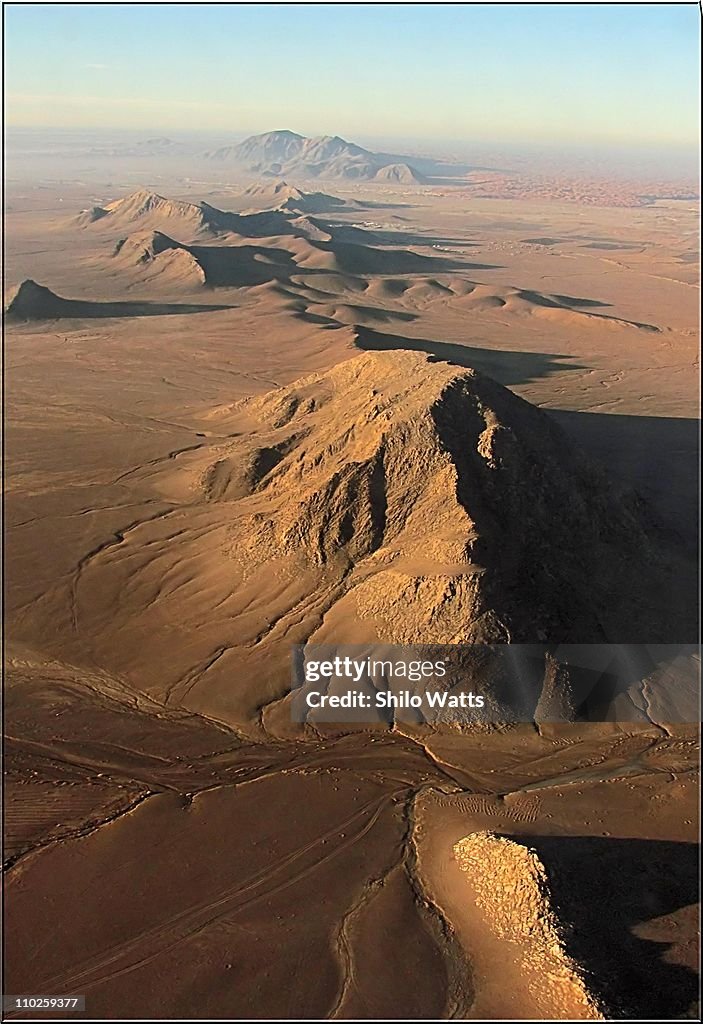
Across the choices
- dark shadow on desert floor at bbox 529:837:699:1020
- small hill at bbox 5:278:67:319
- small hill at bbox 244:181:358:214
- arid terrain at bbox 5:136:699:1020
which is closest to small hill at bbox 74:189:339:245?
small hill at bbox 244:181:358:214

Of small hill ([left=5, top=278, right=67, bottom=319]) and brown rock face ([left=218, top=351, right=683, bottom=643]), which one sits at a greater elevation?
small hill ([left=5, top=278, right=67, bottom=319])

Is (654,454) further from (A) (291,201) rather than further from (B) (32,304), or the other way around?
(A) (291,201)

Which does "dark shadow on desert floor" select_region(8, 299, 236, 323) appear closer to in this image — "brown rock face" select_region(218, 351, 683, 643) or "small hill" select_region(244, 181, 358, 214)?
"brown rock face" select_region(218, 351, 683, 643)

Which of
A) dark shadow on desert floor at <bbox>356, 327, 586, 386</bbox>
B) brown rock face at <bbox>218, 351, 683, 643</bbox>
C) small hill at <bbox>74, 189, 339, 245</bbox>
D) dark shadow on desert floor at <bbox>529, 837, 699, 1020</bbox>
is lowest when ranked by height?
dark shadow on desert floor at <bbox>529, 837, 699, 1020</bbox>

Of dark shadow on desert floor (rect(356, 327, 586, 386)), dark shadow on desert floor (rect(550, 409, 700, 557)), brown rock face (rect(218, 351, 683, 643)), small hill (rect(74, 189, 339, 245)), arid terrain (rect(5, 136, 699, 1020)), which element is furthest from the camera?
small hill (rect(74, 189, 339, 245))

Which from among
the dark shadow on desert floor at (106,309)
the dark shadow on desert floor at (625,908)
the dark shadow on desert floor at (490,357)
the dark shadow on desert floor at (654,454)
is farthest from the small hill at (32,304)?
the dark shadow on desert floor at (625,908)

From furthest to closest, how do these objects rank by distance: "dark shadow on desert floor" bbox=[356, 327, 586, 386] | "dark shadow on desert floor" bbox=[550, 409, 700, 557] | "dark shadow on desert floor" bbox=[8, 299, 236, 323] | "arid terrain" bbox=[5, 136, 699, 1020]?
"dark shadow on desert floor" bbox=[8, 299, 236, 323], "dark shadow on desert floor" bbox=[356, 327, 586, 386], "dark shadow on desert floor" bbox=[550, 409, 700, 557], "arid terrain" bbox=[5, 136, 699, 1020]
